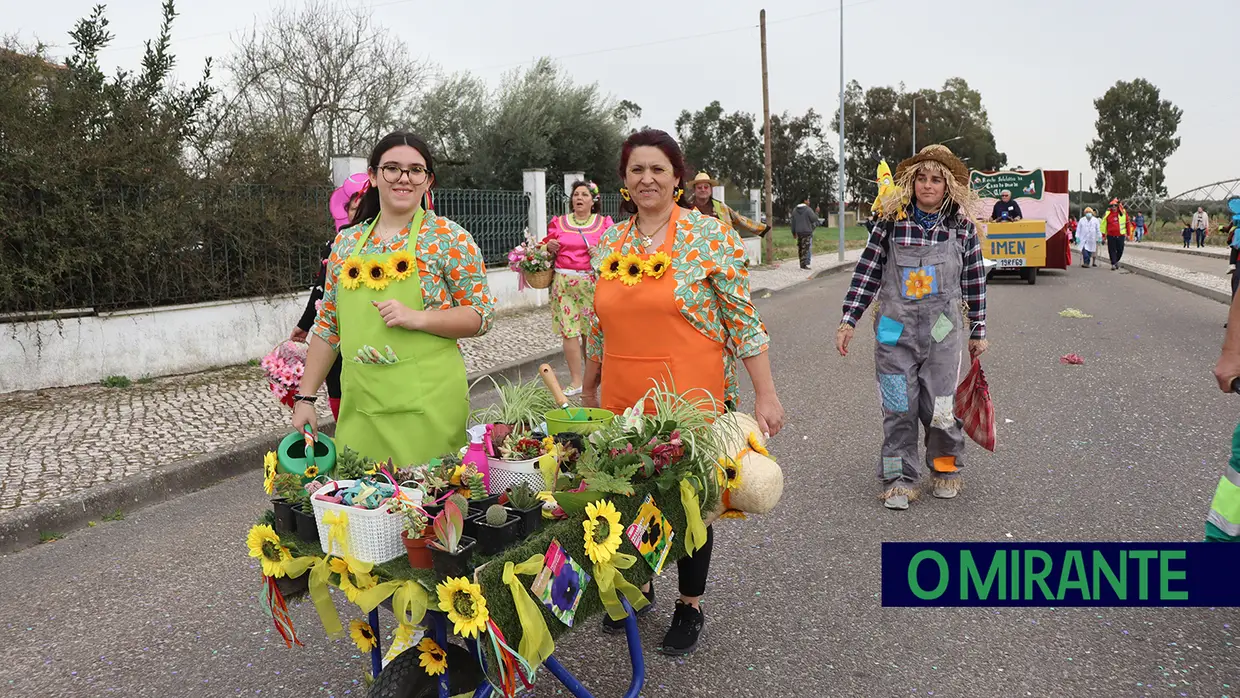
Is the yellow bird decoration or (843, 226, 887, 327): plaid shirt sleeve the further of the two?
(843, 226, 887, 327): plaid shirt sleeve

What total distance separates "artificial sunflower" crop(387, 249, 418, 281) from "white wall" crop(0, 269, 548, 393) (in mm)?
6818

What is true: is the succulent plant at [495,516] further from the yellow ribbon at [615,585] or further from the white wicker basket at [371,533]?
the yellow ribbon at [615,585]

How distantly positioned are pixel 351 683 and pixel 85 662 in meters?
1.13

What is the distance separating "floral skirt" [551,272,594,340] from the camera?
309 inches

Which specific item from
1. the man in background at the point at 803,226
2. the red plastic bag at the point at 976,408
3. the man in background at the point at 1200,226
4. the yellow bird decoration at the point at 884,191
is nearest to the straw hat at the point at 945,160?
the yellow bird decoration at the point at 884,191

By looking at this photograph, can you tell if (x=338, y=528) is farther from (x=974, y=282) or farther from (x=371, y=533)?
(x=974, y=282)

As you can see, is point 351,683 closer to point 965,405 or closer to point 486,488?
point 486,488

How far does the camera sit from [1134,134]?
75188 mm

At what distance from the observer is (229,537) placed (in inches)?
195

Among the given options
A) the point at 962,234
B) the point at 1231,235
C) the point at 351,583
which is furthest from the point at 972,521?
the point at 1231,235

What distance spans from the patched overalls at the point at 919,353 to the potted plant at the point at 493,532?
3.23 m

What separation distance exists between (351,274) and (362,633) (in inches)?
44.6

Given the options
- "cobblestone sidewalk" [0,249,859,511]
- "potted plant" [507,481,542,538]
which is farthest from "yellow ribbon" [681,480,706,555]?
"cobblestone sidewalk" [0,249,859,511]

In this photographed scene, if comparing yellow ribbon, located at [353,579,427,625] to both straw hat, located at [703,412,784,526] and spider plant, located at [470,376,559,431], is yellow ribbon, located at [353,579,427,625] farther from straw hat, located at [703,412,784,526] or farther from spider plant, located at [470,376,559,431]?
Result: straw hat, located at [703,412,784,526]
